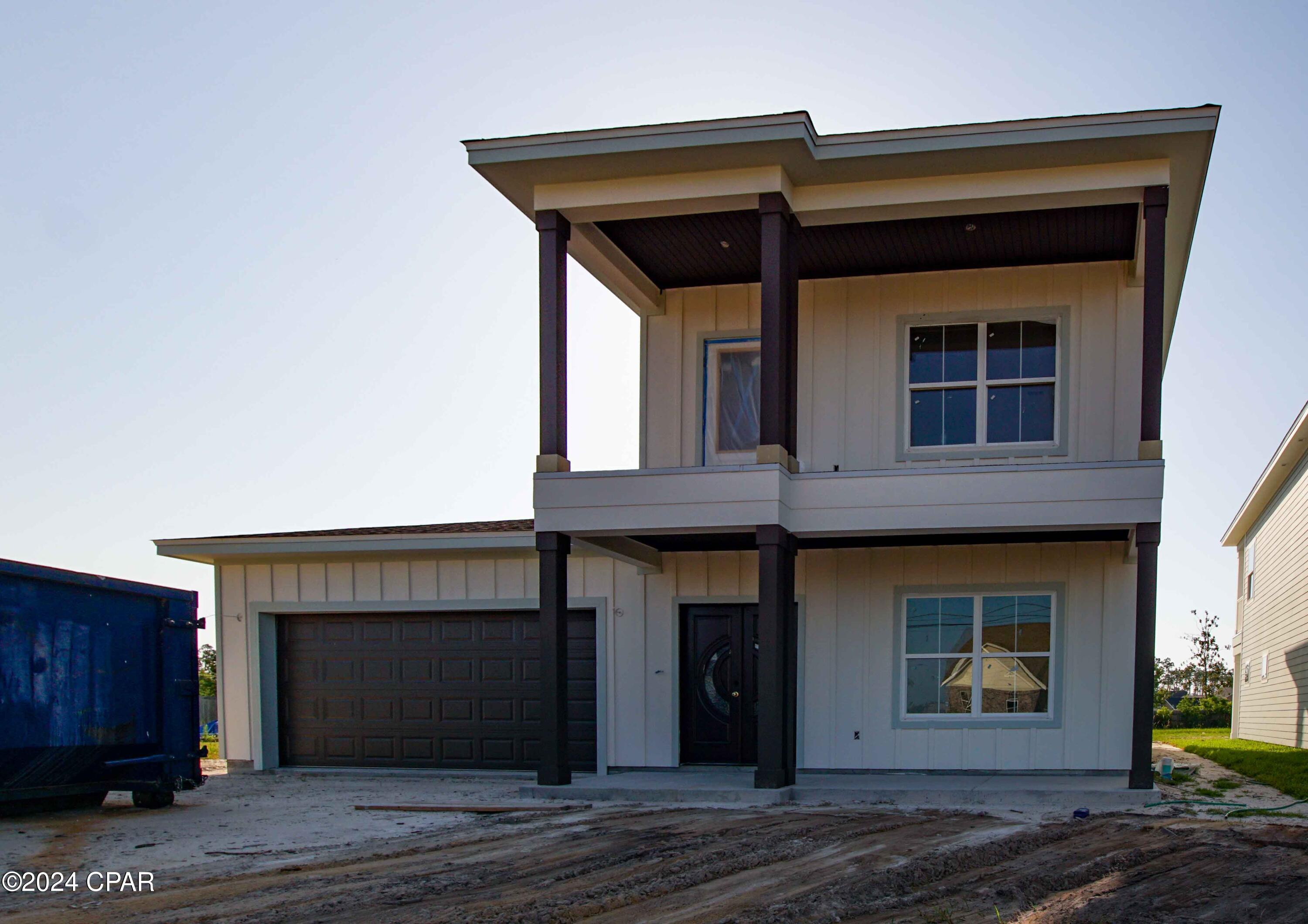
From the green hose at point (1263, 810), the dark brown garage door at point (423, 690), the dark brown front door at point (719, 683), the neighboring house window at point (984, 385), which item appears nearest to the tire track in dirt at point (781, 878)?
the green hose at point (1263, 810)

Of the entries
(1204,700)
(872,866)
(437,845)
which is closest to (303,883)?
(437,845)

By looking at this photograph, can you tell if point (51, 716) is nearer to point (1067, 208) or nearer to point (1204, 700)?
point (1067, 208)

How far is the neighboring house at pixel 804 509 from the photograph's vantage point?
1154 centimetres

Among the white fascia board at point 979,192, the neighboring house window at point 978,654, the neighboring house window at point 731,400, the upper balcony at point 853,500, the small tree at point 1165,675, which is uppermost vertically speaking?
the white fascia board at point 979,192

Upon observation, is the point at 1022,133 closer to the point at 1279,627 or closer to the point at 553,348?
the point at 553,348

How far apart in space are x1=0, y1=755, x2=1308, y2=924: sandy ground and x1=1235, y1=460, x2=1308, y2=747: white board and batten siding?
9.38 m

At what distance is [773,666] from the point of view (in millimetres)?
11344

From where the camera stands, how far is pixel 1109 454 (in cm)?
1309

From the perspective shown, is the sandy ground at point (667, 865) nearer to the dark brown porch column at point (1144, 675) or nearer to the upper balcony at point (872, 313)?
the dark brown porch column at point (1144, 675)

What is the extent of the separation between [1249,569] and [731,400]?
17705mm

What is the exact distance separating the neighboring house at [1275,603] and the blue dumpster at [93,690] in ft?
49.2

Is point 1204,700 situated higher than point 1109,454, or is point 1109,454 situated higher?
point 1109,454

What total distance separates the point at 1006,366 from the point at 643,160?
4.56m

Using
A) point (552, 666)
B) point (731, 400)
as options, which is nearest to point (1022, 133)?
point (731, 400)
